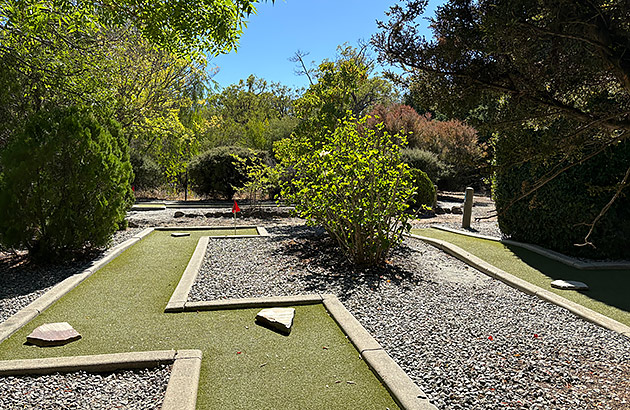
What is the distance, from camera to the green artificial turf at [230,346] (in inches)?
113

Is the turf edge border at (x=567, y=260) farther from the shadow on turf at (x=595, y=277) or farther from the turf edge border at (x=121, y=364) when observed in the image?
the turf edge border at (x=121, y=364)

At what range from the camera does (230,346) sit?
363 cm

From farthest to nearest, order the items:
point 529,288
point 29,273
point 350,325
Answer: point 29,273 < point 529,288 < point 350,325

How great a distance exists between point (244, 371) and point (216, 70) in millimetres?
24745

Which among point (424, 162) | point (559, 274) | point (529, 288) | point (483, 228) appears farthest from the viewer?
point (424, 162)

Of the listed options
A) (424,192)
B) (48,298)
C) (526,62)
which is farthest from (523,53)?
(424,192)

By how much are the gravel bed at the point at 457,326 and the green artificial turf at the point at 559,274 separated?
0.55 metres

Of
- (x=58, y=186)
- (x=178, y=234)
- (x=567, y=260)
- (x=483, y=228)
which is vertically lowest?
(x=178, y=234)

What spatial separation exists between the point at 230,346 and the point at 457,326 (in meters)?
2.13

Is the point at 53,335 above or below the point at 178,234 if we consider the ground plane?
below

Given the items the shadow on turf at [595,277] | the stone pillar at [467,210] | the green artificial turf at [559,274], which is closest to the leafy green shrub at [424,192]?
the stone pillar at [467,210]

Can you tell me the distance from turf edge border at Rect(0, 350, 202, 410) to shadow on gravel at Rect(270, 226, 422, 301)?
2.12 metres

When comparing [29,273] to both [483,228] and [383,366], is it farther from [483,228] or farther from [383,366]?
[483,228]

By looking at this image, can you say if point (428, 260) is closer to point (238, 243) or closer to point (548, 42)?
point (238, 243)
